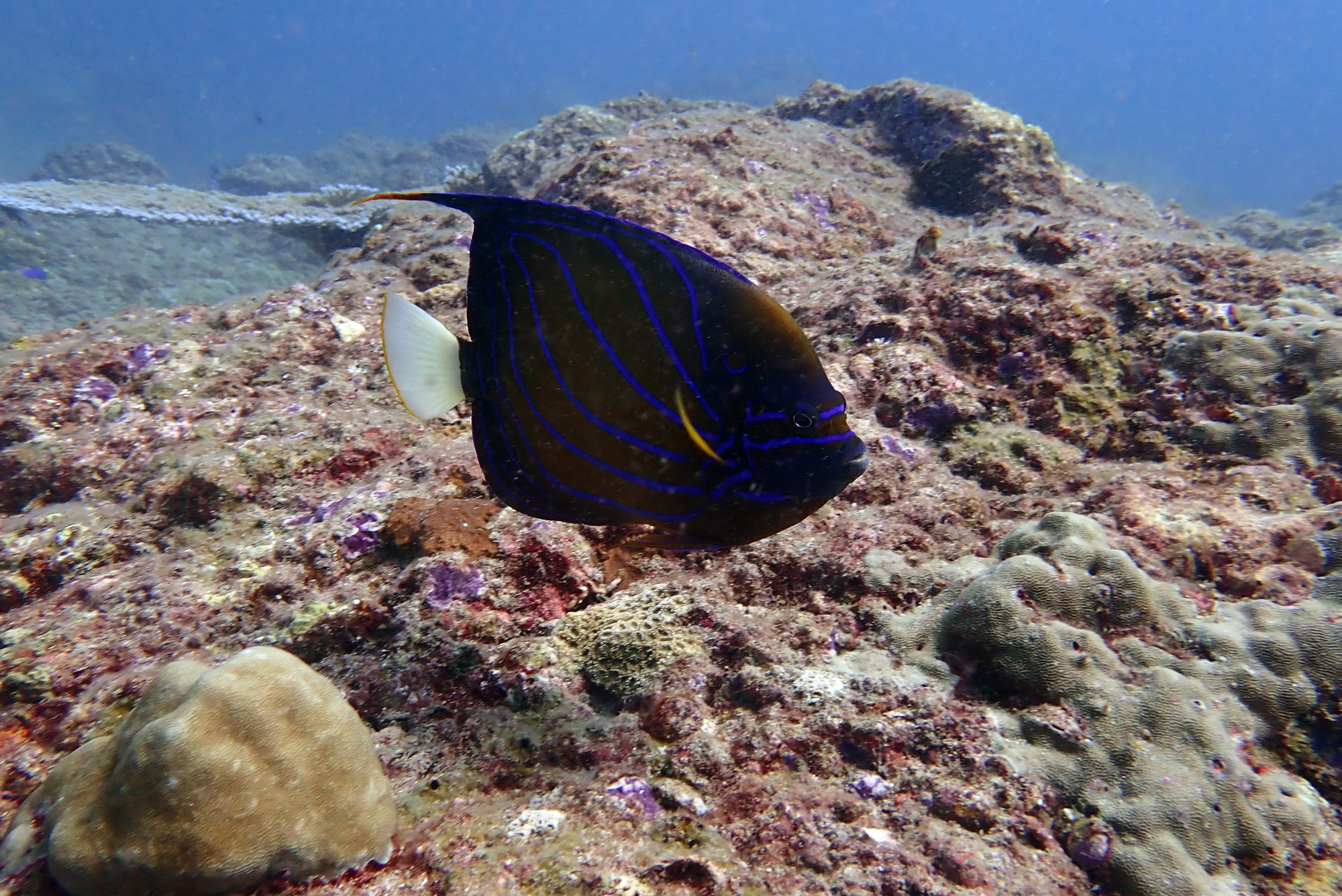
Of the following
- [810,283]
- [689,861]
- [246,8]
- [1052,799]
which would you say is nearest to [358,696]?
[689,861]

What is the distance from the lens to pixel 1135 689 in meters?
1.77

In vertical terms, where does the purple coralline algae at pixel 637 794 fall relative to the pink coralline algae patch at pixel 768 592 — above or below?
below

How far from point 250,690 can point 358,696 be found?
42cm

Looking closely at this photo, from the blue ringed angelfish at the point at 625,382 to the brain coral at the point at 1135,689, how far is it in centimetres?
100

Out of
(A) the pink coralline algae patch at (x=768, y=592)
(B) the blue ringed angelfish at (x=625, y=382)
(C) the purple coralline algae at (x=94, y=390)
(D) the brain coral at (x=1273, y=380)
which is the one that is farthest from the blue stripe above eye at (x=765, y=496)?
(C) the purple coralline algae at (x=94, y=390)

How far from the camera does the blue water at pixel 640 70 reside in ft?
157

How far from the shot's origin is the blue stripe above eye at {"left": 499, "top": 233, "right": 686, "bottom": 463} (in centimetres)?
132

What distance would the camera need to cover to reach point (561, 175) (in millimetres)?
5344

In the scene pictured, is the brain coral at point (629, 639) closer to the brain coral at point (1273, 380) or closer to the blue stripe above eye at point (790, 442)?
the blue stripe above eye at point (790, 442)

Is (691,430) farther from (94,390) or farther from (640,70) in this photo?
(640,70)

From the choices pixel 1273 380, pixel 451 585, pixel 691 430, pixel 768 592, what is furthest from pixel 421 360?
pixel 1273 380

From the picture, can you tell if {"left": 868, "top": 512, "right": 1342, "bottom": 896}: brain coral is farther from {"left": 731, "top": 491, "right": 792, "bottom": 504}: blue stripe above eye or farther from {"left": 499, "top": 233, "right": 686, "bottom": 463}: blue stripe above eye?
{"left": 499, "top": 233, "right": 686, "bottom": 463}: blue stripe above eye

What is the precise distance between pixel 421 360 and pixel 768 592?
1.42 metres

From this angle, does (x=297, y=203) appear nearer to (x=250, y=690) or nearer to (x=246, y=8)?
(x=250, y=690)
